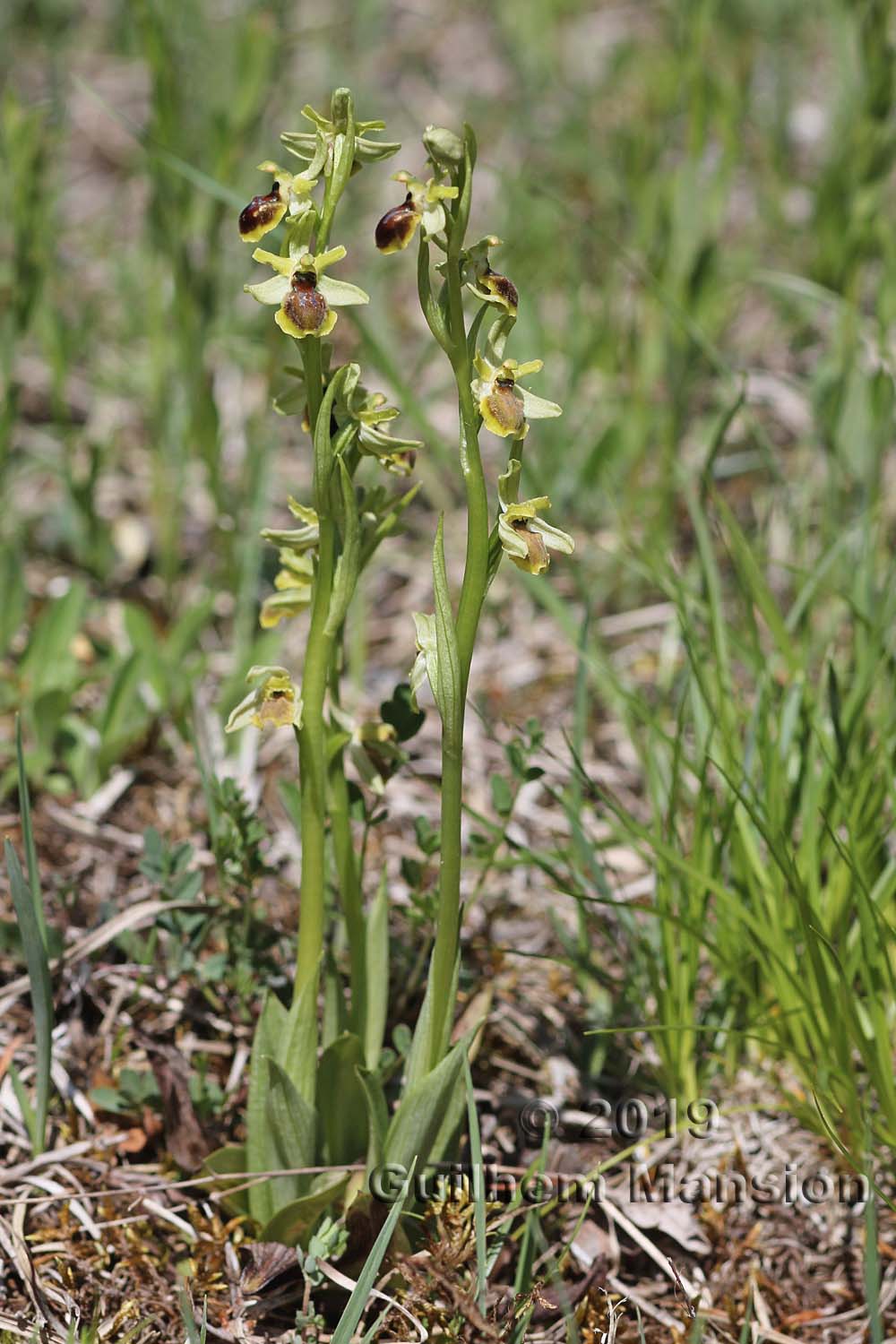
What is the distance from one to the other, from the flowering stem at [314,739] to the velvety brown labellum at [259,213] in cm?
14

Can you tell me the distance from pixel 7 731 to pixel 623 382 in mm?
2189

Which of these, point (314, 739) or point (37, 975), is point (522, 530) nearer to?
point (314, 739)

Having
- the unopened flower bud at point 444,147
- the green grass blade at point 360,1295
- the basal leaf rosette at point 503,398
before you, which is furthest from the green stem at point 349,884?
the unopened flower bud at point 444,147

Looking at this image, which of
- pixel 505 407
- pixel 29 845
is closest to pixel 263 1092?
pixel 29 845

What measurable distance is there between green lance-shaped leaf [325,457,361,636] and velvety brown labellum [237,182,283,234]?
0.99ft

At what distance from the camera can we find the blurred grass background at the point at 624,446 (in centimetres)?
199

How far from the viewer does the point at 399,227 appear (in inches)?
52.1

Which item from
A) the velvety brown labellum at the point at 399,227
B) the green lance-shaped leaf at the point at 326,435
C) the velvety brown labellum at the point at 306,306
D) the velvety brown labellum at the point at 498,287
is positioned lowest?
the green lance-shaped leaf at the point at 326,435

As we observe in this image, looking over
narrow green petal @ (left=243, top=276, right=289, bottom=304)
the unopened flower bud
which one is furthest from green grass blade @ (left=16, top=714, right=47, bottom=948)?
the unopened flower bud

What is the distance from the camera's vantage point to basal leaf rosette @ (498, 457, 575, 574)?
142cm

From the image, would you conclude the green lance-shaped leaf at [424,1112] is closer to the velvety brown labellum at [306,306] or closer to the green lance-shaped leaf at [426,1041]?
the green lance-shaped leaf at [426,1041]

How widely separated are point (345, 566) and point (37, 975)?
70cm

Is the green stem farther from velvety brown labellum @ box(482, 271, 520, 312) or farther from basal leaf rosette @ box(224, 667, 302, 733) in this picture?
velvety brown labellum @ box(482, 271, 520, 312)

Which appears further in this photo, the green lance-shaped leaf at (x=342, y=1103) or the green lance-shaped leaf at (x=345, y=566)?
the green lance-shaped leaf at (x=342, y=1103)
